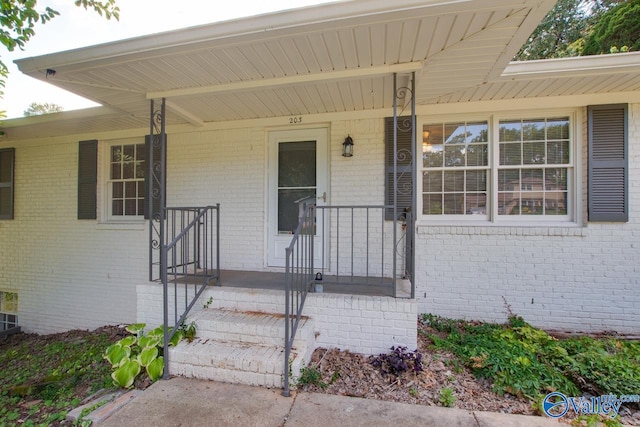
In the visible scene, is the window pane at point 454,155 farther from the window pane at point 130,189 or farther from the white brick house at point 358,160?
the window pane at point 130,189

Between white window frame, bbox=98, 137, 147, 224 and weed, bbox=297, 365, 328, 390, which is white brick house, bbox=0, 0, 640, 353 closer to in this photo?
white window frame, bbox=98, 137, 147, 224

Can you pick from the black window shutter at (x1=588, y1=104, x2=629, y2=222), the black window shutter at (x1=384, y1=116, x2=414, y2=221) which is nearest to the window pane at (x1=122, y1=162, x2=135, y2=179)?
the black window shutter at (x1=384, y1=116, x2=414, y2=221)

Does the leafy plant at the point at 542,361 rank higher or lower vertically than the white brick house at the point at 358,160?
lower

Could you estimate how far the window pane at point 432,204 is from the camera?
3908 mm

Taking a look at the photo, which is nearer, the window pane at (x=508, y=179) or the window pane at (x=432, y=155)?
the window pane at (x=508, y=179)

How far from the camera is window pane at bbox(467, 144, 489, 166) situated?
381 cm

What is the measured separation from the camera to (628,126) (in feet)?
11.1

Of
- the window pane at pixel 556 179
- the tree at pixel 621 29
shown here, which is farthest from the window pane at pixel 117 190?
the tree at pixel 621 29

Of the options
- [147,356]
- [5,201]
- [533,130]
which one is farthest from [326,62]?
[5,201]

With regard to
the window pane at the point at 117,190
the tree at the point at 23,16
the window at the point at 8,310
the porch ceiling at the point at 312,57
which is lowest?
the window at the point at 8,310

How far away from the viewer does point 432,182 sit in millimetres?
3930

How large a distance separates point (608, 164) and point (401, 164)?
2275 mm

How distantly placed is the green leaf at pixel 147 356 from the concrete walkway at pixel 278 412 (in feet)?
0.89

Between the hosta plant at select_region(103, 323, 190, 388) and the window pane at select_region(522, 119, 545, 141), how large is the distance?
14.3ft
